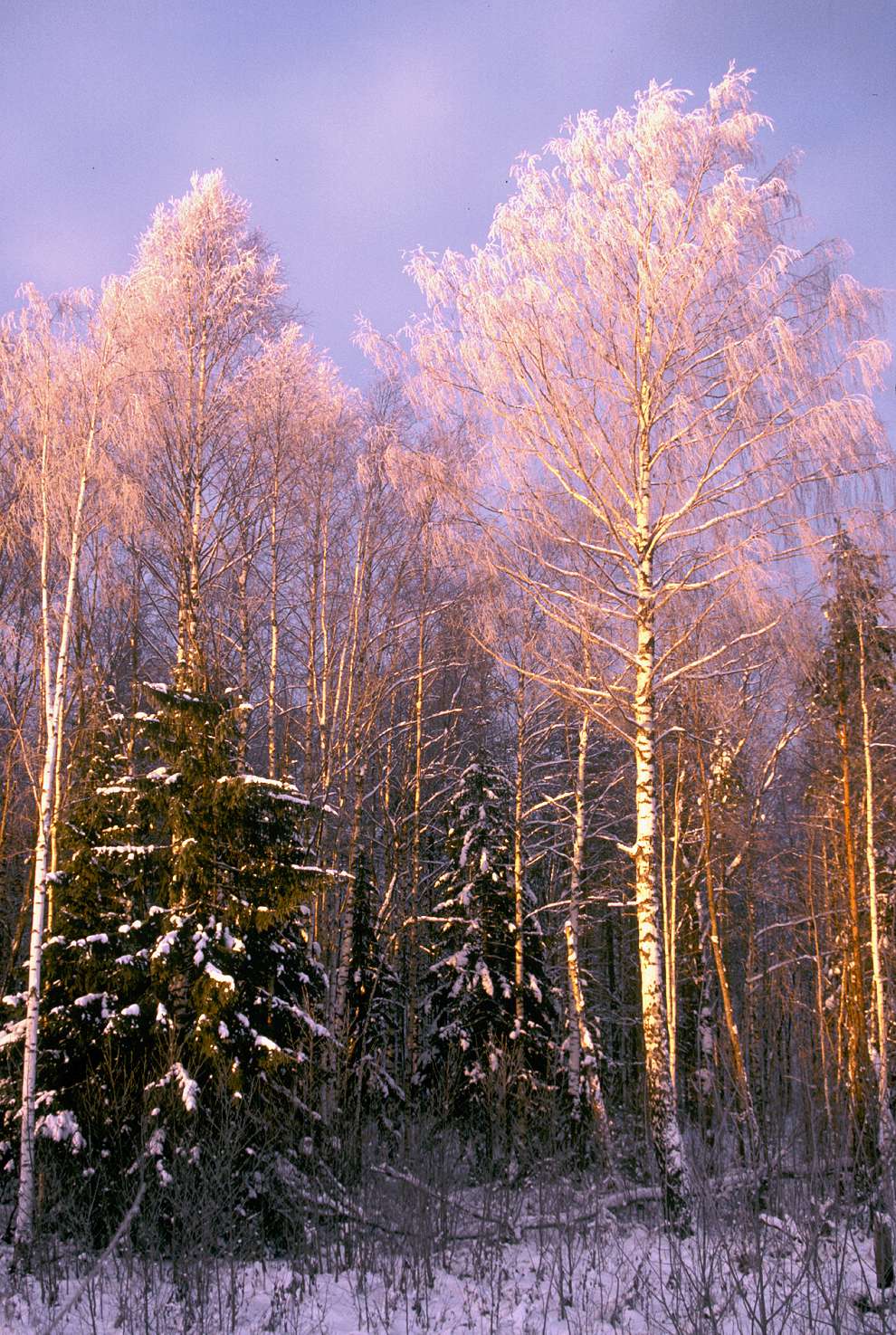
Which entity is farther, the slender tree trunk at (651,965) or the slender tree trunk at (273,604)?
the slender tree trunk at (273,604)

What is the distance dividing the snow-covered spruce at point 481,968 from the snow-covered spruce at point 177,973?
636 cm

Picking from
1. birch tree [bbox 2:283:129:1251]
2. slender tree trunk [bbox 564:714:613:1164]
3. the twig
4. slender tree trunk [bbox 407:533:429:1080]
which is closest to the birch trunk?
birch tree [bbox 2:283:129:1251]

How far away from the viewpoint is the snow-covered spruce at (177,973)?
8664 mm

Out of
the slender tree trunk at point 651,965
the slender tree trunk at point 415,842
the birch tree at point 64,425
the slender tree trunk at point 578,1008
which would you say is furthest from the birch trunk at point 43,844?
the slender tree trunk at point 578,1008

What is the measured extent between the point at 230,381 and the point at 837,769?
41.3 ft

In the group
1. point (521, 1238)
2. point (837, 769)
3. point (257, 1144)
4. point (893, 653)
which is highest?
point (893, 653)

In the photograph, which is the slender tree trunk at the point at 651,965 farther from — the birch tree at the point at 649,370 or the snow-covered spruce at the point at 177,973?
the snow-covered spruce at the point at 177,973

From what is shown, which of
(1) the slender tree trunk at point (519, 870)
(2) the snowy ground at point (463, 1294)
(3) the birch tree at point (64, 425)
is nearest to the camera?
(2) the snowy ground at point (463, 1294)

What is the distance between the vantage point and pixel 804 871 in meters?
21.9

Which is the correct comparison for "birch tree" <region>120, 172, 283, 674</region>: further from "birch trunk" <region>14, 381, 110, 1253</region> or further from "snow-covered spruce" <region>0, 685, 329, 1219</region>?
"snow-covered spruce" <region>0, 685, 329, 1219</region>

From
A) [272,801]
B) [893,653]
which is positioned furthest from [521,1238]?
[893,653]

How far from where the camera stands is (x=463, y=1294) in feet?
25.3

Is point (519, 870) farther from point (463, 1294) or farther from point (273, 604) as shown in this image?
point (463, 1294)

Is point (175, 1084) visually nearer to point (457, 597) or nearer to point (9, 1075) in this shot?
point (9, 1075)
